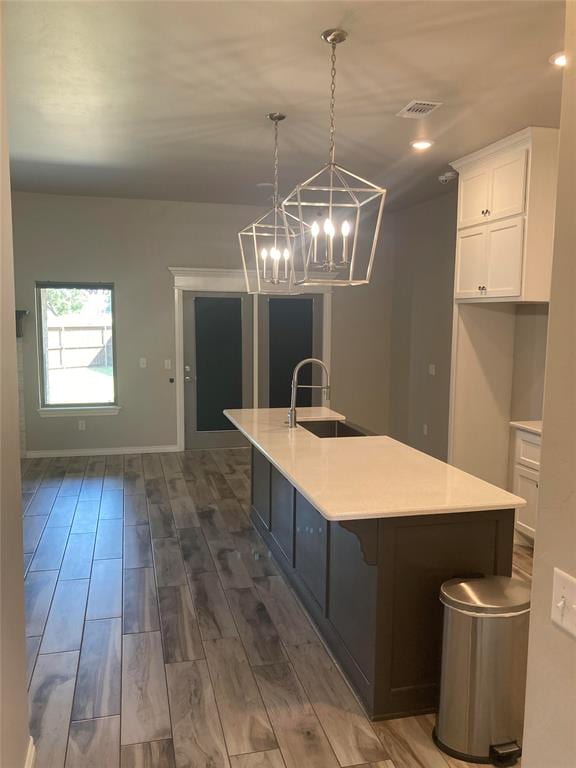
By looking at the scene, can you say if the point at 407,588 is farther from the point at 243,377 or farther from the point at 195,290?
the point at 195,290

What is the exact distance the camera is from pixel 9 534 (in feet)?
5.94

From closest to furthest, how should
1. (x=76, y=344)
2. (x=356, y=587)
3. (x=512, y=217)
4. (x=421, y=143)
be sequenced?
1. (x=356, y=587)
2. (x=512, y=217)
3. (x=421, y=143)
4. (x=76, y=344)

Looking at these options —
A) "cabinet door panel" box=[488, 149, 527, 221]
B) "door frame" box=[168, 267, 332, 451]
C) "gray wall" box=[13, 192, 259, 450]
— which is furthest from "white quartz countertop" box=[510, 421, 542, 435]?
"gray wall" box=[13, 192, 259, 450]

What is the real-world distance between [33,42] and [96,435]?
477 centimetres

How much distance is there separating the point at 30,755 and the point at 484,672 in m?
1.63

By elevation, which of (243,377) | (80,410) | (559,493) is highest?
(559,493)

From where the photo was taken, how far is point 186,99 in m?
3.63

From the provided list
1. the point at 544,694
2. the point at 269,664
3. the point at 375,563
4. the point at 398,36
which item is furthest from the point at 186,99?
the point at 544,694

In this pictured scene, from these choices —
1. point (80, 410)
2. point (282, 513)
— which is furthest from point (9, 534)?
point (80, 410)

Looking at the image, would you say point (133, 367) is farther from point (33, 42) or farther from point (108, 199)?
point (33, 42)

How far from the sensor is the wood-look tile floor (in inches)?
89.7

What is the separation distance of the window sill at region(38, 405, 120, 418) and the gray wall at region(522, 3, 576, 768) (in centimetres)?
632

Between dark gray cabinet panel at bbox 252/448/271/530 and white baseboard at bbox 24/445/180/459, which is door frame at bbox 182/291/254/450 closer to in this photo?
white baseboard at bbox 24/445/180/459

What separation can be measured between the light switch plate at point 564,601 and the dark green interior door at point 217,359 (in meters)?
6.25
